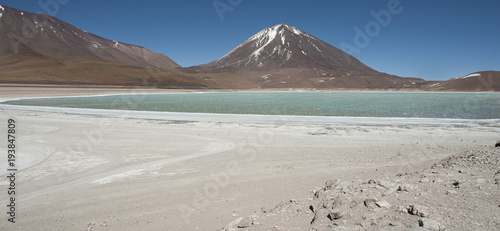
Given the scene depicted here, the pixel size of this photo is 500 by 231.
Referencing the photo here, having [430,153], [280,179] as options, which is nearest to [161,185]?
[280,179]

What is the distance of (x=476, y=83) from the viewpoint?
10812 centimetres

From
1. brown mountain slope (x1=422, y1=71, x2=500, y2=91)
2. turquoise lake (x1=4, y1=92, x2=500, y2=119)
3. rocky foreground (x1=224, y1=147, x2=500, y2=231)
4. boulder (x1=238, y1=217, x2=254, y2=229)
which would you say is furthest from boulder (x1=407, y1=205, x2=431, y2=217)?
brown mountain slope (x1=422, y1=71, x2=500, y2=91)

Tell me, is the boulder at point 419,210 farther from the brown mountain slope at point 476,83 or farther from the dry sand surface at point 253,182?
the brown mountain slope at point 476,83

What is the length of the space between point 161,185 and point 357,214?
4109mm

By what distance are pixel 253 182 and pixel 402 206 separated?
3291 millimetres

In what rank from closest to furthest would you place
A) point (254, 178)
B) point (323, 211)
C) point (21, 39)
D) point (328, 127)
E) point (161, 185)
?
point (323, 211), point (161, 185), point (254, 178), point (328, 127), point (21, 39)

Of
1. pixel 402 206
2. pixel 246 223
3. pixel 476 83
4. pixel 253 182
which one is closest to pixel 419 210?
pixel 402 206

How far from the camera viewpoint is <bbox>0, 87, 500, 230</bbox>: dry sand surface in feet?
12.8

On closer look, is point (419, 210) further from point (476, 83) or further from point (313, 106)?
point (476, 83)

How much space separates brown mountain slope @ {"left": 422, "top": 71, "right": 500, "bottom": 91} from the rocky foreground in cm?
11871

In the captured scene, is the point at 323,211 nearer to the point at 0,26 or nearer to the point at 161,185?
the point at 161,185

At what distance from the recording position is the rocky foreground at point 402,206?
3.37 m

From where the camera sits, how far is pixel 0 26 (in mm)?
196750

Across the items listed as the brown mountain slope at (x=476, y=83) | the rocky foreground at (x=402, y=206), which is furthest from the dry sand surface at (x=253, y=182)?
the brown mountain slope at (x=476, y=83)
